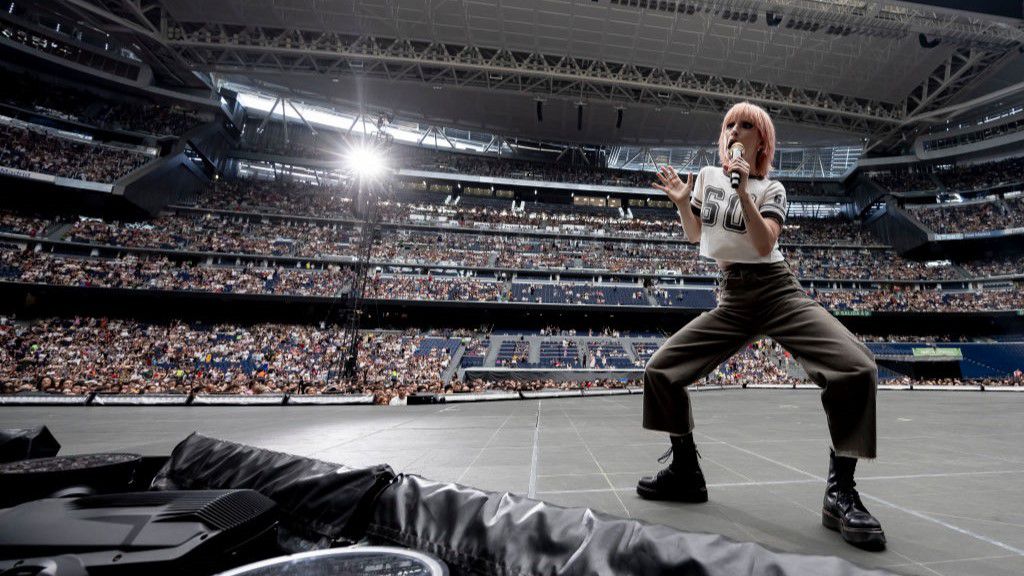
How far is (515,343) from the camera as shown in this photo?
89.2 feet

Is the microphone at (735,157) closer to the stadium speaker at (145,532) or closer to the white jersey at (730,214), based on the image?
the white jersey at (730,214)

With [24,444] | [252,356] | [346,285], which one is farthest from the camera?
[346,285]

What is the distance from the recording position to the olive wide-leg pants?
1.72 m

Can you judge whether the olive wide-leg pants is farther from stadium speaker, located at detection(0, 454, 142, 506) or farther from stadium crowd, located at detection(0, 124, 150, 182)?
stadium crowd, located at detection(0, 124, 150, 182)

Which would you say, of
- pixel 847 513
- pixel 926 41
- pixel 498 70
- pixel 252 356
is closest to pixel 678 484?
pixel 847 513

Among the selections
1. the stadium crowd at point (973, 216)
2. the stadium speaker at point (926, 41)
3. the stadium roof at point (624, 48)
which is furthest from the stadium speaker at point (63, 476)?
the stadium crowd at point (973, 216)

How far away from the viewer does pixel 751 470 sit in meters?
2.48

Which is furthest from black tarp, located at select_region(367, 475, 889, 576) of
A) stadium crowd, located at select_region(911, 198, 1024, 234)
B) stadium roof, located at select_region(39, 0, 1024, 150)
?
stadium crowd, located at select_region(911, 198, 1024, 234)

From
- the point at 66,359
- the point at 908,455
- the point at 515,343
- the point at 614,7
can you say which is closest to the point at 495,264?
the point at 515,343

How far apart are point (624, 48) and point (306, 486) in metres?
27.9

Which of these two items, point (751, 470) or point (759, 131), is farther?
point (751, 470)

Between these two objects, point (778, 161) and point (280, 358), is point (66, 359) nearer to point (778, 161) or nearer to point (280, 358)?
point (280, 358)

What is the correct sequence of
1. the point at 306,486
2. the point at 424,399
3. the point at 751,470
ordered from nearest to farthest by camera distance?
the point at 306,486
the point at 751,470
the point at 424,399

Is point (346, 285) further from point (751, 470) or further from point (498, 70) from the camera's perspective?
point (751, 470)
